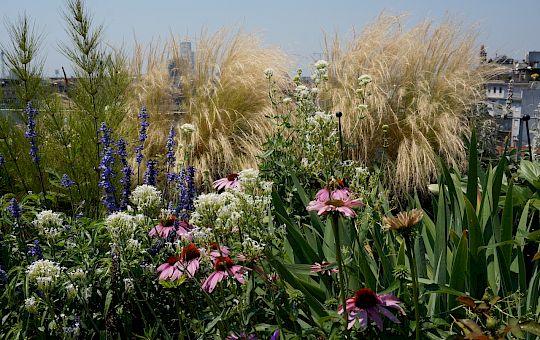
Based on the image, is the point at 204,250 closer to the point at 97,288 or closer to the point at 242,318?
the point at 242,318

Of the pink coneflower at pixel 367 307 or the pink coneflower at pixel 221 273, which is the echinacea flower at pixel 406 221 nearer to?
the pink coneflower at pixel 367 307

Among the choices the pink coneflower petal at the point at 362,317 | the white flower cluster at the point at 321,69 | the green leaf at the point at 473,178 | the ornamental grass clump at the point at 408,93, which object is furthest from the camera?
the ornamental grass clump at the point at 408,93

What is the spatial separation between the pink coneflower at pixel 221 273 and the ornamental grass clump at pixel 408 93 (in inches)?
99.2

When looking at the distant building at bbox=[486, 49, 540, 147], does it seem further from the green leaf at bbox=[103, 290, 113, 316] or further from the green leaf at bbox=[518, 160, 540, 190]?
the green leaf at bbox=[103, 290, 113, 316]

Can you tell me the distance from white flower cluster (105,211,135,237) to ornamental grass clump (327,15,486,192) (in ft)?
8.53

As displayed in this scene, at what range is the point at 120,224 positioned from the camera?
1.57 m

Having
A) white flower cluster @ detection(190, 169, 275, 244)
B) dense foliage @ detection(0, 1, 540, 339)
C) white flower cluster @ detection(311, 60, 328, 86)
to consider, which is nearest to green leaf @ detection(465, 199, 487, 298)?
dense foliage @ detection(0, 1, 540, 339)

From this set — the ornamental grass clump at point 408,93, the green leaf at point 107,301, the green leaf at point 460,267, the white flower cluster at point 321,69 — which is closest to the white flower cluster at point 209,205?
the green leaf at point 107,301

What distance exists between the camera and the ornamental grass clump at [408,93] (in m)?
4.15

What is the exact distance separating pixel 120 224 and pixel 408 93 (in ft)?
11.2

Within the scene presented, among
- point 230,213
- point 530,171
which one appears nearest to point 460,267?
point 230,213

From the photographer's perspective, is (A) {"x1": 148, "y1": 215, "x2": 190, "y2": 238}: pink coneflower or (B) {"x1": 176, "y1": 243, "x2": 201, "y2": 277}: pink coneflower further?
(A) {"x1": 148, "y1": 215, "x2": 190, "y2": 238}: pink coneflower

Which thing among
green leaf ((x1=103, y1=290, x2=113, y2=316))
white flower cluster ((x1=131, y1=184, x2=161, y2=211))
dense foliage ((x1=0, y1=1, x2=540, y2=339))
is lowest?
green leaf ((x1=103, y1=290, x2=113, y2=316))

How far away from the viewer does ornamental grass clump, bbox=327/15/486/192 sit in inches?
163
